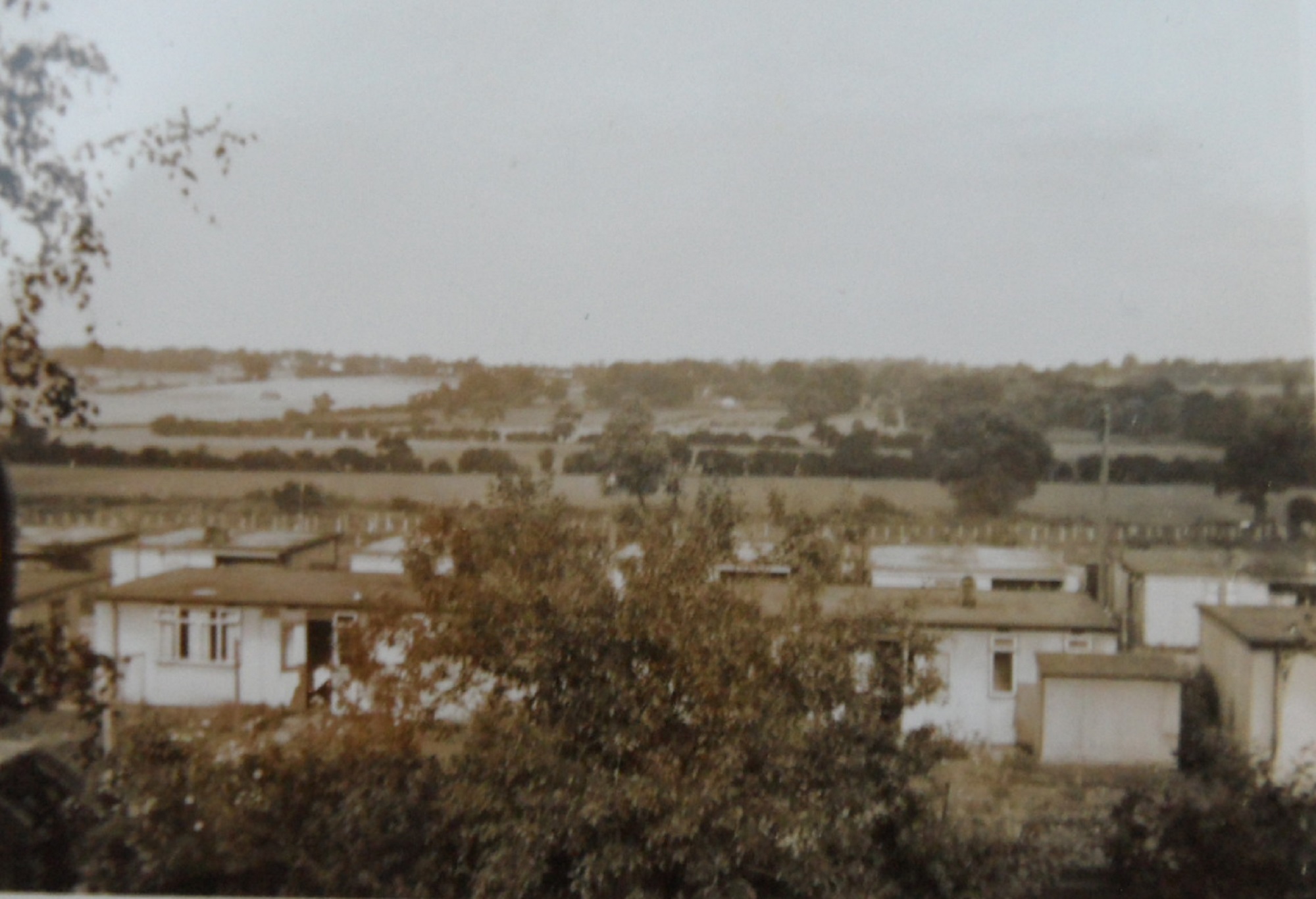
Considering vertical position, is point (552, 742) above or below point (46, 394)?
below

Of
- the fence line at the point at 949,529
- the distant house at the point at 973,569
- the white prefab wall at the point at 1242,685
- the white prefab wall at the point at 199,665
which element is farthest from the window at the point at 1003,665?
the white prefab wall at the point at 199,665

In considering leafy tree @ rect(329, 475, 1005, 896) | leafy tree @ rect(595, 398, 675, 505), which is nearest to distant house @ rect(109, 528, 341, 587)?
leafy tree @ rect(329, 475, 1005, 896)

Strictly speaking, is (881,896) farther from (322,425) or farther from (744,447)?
(322,425)

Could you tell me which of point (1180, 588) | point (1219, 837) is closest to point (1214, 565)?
point (1180, 588)

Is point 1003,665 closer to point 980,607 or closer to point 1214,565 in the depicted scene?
point 980,607

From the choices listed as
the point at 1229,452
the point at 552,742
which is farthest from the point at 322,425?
the point at 1229,452

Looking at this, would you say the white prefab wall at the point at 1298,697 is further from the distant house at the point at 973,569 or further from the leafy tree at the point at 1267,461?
the distant house at the point at 973,569
